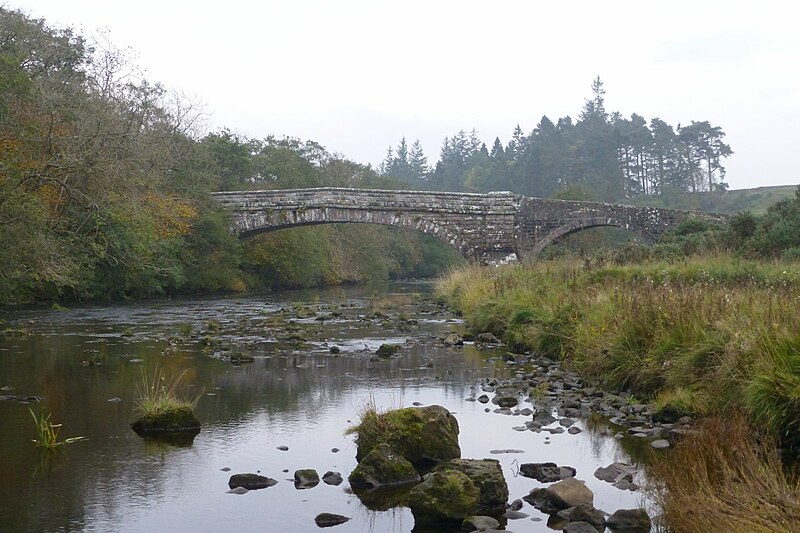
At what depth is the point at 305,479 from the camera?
8.52 meters

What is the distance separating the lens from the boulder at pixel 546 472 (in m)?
8.62

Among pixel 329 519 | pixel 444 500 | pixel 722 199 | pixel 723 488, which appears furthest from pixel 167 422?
pixel 722 199

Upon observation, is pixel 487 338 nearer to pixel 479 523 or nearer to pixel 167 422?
pixel 167 422

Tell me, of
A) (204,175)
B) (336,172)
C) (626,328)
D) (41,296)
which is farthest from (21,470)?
(336,172)

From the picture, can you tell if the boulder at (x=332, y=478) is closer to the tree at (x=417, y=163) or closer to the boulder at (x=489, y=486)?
the boulder at (x=489, y=486)

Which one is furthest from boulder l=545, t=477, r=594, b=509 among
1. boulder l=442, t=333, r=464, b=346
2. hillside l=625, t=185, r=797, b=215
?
hillside l=625, t=185, r=797, b=215

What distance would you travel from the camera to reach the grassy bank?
9.38m

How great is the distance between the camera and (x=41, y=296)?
113ft

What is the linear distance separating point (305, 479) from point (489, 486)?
5.87 feet

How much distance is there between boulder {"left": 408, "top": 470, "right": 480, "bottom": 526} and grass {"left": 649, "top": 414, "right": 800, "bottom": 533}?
1.45 m

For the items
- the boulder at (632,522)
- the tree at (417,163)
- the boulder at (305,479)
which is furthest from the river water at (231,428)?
the tree at (417,163)

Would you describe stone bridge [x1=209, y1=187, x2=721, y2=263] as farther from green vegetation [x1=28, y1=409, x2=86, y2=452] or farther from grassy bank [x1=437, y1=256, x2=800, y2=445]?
green vegetation [x1=28, y1=409, x2=86, y2=452]

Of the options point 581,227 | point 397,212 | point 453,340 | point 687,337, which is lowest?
point 453,340

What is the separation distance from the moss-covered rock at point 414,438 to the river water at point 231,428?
31cm
